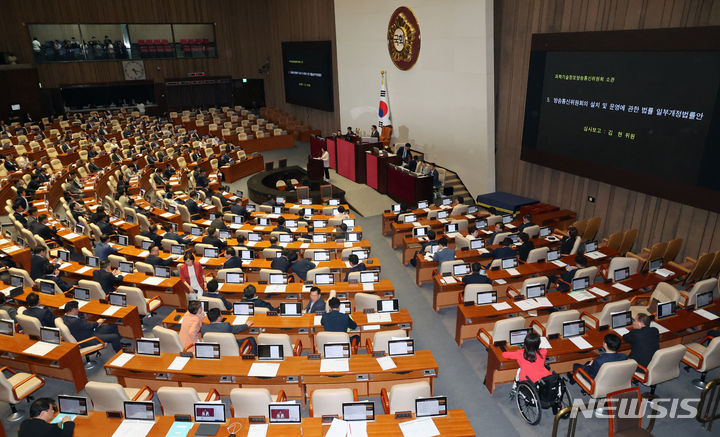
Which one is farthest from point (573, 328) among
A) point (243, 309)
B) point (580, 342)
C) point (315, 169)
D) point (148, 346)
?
point (315, 169)

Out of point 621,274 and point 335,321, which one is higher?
point 335,321

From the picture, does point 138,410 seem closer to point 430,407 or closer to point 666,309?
point 430,407

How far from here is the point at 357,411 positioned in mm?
5996

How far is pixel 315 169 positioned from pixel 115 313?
12259 millimetres

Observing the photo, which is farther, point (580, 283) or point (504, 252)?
point (504, 252)

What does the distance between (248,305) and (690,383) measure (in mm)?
7929

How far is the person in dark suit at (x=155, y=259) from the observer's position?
1102 centimetres

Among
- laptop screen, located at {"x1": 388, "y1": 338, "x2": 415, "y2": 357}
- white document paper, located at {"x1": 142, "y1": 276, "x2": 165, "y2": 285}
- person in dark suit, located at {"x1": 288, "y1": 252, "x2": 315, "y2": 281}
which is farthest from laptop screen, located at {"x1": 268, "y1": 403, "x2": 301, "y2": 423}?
white document paper, located at {"x1": 142, "y1": 276, "x2": 165, "y2": 285}

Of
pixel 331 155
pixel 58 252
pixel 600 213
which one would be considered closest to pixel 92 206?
pixel 58 252

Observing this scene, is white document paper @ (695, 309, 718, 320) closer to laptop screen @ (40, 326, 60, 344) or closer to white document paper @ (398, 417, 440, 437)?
white document paper @ (398, 417, 440, 437)

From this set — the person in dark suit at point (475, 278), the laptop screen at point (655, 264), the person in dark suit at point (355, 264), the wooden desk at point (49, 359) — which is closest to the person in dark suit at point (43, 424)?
the wooden desk at point (49, 359)

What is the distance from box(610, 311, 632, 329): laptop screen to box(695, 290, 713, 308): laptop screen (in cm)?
160

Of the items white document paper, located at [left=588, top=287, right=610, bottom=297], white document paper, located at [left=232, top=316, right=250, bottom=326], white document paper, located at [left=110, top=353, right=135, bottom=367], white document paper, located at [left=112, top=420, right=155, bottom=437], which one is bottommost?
white document paper, located at [left=588, top=287, right=610, bottom=297]

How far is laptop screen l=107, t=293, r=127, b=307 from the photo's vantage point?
367 inches
